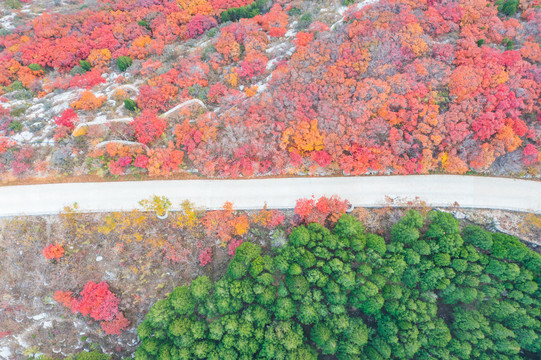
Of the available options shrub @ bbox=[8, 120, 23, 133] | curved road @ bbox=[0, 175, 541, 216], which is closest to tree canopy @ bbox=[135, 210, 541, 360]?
curved road @ bbox=[0, 175, 541, 216]

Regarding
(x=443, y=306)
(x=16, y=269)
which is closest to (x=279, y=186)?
(x=443, y=306)

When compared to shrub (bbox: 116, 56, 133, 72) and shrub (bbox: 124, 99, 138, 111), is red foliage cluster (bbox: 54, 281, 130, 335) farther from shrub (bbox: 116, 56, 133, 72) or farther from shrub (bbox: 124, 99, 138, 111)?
shrub (bbox: 116, 56, 133, 72)

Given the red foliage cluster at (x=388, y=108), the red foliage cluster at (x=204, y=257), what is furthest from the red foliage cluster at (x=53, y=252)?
the red foliage cluster at (x=388, y=108)

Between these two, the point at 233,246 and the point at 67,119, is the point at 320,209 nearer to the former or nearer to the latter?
the point at 233,246

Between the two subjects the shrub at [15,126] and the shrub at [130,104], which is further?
the shrub at [15,126]

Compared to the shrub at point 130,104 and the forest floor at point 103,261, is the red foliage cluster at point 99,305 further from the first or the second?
the shrub at point 130,104

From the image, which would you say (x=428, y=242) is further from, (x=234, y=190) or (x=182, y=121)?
(x=182, y=121)

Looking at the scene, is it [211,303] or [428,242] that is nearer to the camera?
[211,303]
